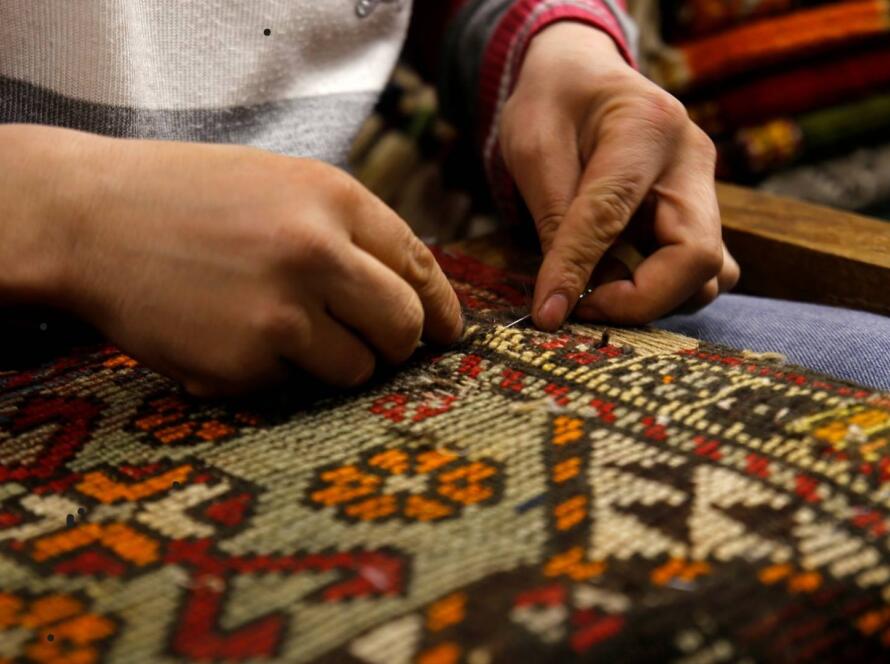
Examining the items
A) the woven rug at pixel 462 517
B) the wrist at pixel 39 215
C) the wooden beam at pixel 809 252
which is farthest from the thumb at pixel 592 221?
the wrist at pixel 39 215

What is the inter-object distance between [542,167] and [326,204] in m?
0.35

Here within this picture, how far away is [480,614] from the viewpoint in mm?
412

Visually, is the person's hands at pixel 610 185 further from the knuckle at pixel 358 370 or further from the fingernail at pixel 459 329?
the knuckle at pixel 358 370

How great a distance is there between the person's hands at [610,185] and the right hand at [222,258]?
0.22 metres

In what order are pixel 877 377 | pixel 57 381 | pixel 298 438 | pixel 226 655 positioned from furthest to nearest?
pixel 877 377, pixel 57 381, pixel 298 438, pixel 226 655

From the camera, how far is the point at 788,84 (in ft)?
6.35

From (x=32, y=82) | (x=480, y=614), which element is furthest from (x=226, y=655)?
(x=32, y=82)

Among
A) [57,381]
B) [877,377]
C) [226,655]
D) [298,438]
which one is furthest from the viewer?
[877,377]

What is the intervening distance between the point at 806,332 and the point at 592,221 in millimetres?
225

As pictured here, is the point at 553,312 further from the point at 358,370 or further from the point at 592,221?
the point at 358,370

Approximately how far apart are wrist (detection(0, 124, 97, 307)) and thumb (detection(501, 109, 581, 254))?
420 mm

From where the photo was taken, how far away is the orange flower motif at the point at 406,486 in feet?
1.64

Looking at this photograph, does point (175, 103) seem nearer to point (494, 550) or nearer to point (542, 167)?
point (542, 167)

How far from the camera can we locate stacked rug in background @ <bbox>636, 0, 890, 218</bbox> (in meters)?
1.78
